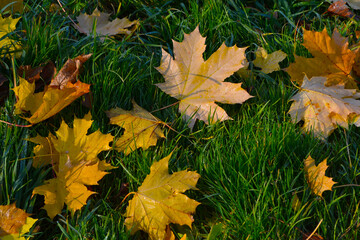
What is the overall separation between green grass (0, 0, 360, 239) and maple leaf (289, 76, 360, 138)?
2.0 inches

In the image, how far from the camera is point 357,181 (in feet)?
5.82

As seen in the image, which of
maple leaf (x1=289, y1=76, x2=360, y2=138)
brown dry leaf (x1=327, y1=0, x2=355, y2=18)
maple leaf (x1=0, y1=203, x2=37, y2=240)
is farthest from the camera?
brown dry leaf (x1=327, y1=0, x2=355, y2=18)

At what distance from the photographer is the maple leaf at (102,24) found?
2.44 meters

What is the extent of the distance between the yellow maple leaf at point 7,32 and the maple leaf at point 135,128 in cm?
62

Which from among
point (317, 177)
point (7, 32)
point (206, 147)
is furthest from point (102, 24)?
point (317, 177)

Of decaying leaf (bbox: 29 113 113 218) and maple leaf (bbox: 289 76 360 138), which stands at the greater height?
decaying leaf (bbox: 29 113 113 218)

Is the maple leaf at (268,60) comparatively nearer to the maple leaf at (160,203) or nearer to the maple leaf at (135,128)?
the maple leaf at (135,128)

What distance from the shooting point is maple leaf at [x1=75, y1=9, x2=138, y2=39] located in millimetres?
2438

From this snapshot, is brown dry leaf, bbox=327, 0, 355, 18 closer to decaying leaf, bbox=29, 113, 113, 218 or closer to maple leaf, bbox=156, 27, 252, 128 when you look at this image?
maple leaf, bbox=156, 27, 252, 128

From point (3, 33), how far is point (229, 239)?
1.52 metres

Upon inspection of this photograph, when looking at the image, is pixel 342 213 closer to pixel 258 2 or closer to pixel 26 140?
pixel 26 140

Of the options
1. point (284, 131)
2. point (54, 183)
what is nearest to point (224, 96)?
point (284, 131)

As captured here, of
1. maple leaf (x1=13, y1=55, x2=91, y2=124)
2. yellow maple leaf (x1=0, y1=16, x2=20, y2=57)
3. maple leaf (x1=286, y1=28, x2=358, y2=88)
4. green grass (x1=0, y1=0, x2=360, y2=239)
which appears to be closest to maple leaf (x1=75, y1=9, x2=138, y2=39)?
green grass (x1=0, y1=0, x2=360, y2=239)

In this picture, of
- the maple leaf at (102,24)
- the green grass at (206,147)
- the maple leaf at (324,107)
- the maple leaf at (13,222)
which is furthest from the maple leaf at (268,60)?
the maple leaf at (13,222)
